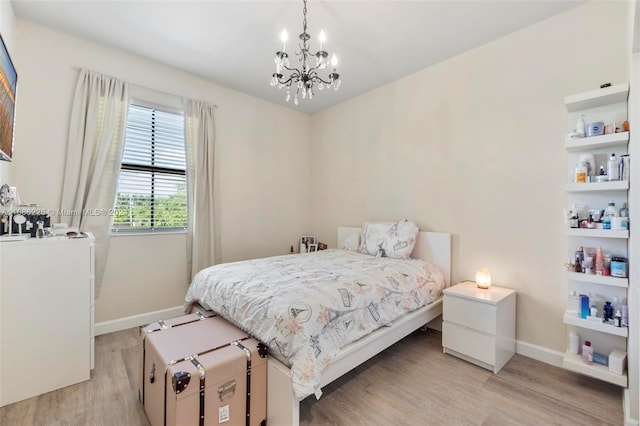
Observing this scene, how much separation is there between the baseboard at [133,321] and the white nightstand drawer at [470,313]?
2.84 metres

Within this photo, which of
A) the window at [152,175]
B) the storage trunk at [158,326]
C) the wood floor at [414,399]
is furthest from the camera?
the window at [152,175]

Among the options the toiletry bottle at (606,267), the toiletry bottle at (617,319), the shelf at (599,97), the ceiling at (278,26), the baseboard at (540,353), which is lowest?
the baseboard at (540,353)

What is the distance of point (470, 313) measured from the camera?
Result: 2.22 m

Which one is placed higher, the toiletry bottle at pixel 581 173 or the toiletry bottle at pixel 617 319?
the toiletry bottle at pixel 581 173

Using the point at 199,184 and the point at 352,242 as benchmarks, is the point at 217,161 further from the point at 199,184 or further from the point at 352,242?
the point at 352,242

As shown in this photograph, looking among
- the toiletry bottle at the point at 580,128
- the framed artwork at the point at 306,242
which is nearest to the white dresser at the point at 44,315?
the framed artwork at the point at 306,242

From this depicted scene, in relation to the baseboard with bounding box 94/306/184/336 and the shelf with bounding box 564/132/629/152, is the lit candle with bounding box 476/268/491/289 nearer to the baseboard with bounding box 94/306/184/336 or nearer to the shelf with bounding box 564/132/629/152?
the shelf with bounding box 564/132/629/152

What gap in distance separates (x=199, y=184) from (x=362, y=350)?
2.50 m

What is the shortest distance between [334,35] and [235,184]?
6.81 feet

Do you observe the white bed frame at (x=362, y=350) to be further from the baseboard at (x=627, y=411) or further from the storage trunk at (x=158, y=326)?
the baseboard at (x=627, y=411)

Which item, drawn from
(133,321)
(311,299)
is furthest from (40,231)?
(311,299)

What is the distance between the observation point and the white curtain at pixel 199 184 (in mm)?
3186

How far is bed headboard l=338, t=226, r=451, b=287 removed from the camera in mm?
2799

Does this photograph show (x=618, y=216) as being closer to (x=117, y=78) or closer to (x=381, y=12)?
(x=381, y=12)
